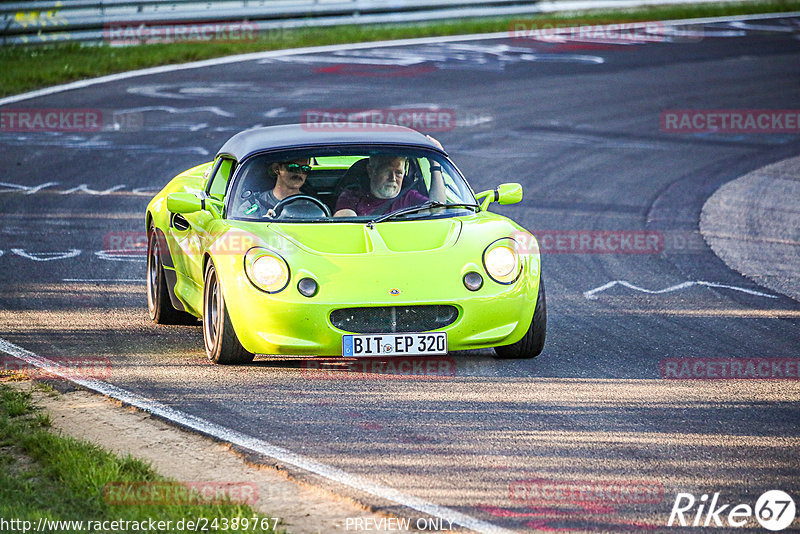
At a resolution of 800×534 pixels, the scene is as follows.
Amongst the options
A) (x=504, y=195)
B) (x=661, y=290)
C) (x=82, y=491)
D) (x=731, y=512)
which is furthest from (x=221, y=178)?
(x=731, y=512)

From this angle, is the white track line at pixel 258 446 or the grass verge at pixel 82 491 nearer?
the grass verge at pixel 82 491

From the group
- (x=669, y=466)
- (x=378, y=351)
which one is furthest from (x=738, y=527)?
(x=378, y=351)

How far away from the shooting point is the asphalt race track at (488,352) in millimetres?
5465

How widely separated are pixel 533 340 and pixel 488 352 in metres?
0.41

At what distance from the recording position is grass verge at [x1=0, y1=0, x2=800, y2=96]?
19.4m

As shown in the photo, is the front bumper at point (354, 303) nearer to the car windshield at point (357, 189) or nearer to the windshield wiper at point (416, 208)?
the windshield wiper at point (416, 208)

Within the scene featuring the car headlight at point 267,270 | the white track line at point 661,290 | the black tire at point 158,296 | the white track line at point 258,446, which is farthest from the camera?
the white track line at point 661,290

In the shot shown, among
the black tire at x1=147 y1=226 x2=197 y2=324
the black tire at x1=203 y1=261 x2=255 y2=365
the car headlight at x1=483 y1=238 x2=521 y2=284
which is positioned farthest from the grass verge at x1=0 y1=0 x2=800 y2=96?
the car headlight at x1=483 y1=238 x2=521 y2=284

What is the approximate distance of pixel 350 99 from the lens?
1869 cm

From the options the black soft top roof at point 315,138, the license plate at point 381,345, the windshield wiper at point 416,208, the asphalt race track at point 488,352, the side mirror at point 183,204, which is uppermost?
the black soft top roof at point 315,138

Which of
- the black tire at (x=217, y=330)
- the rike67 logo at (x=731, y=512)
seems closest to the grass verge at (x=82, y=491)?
the black tire at (x=217, y=330)

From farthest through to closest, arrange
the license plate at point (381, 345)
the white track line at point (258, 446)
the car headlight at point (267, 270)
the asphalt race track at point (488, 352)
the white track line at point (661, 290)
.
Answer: the white track line at point (661, 290), the car headlight at point (267, 270), the license plate at point (381, 345), the asphalt race track at point (488, 352), the white track line at point (258, 446)

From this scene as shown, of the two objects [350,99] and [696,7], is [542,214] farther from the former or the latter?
[696,7]

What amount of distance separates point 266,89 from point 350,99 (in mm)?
1536
